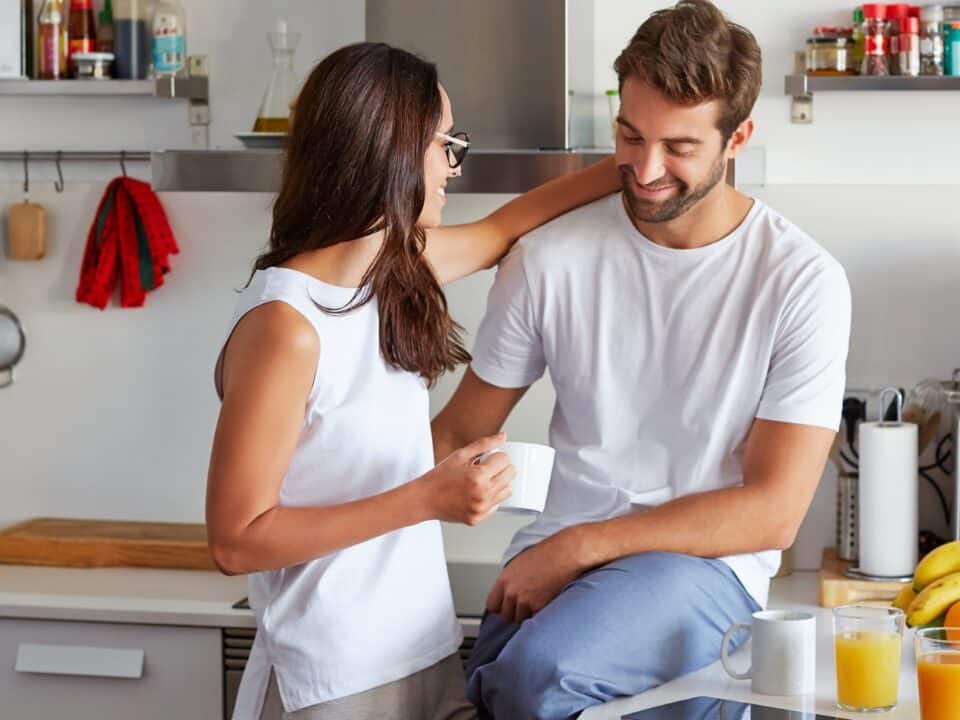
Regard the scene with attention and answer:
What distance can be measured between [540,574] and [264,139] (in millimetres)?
1046

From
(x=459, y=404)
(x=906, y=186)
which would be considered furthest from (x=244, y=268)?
(x=906, y=186)

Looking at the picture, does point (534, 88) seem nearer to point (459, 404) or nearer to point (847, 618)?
point (459, 404)

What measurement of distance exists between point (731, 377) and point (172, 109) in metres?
1.43

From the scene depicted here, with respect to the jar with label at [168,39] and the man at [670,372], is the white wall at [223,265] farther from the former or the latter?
the man at [670,372]

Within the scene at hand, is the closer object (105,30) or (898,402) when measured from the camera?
(898,402)

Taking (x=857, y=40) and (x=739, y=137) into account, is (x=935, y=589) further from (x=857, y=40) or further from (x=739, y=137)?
(x=857, y=40)

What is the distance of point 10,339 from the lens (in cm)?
296

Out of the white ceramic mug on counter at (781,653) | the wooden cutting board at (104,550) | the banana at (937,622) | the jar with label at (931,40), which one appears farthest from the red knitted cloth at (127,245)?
the banana at (937,622)

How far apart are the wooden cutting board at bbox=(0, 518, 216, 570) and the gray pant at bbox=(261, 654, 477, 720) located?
1068mm

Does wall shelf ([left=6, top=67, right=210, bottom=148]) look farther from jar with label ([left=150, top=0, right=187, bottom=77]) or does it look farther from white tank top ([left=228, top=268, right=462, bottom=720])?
white tank top ([left=228, top=268, right=462, bottom=720])

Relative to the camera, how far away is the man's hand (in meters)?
1.83

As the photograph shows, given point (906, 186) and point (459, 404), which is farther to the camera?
point (906, 186)

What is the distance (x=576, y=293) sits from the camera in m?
A: 2.00

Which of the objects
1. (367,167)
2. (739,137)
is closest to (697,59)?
(739,137)
